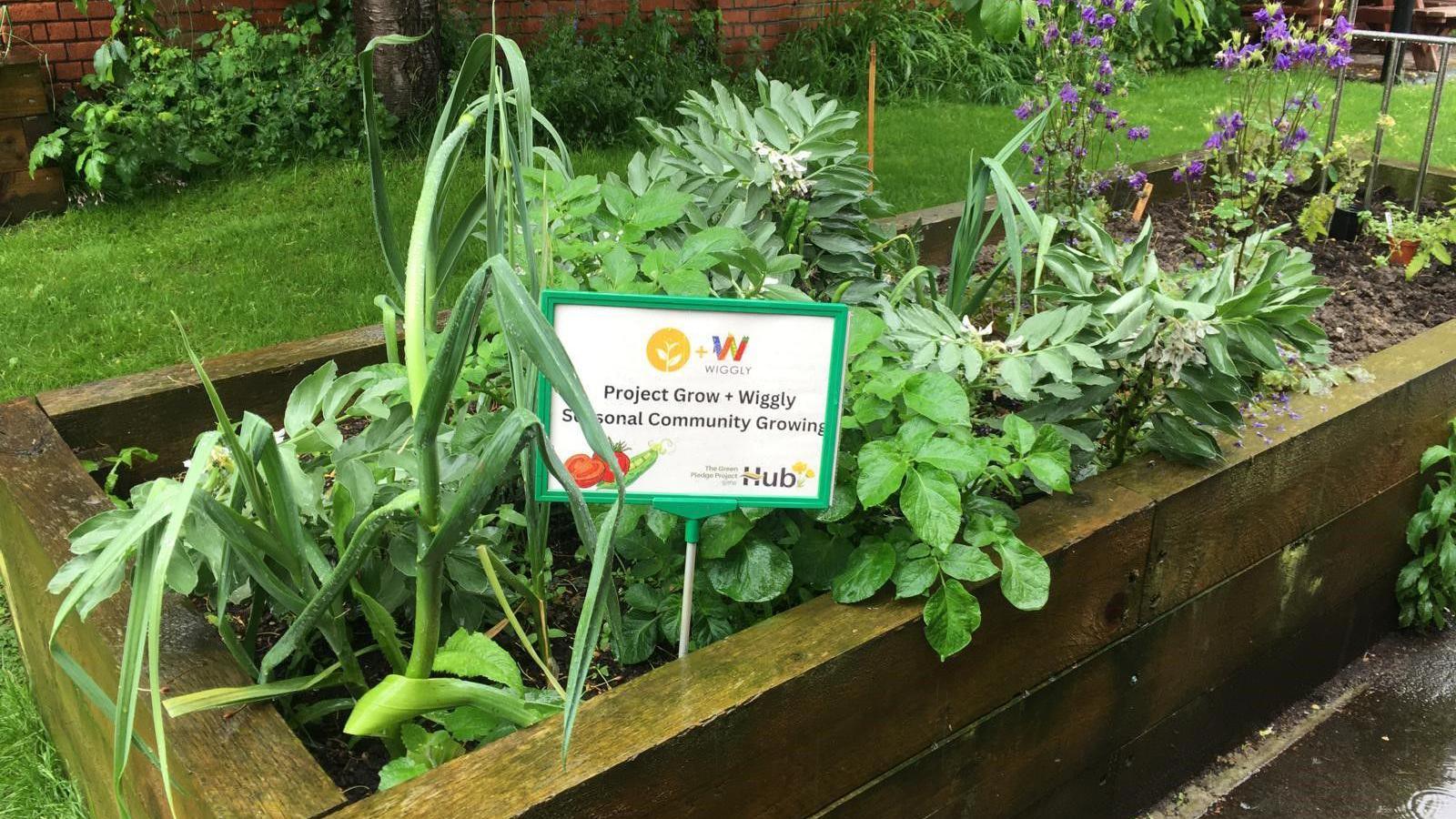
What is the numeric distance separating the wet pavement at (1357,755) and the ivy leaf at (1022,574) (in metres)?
1.01

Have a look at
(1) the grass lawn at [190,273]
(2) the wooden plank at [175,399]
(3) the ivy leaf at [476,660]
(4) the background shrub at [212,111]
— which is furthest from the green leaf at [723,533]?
(4) the background shrub at [212,111]

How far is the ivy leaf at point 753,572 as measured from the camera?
173 cm

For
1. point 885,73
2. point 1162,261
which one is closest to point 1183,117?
point 885,73

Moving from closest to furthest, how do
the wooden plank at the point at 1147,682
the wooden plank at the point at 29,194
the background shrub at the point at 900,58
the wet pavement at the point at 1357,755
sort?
the wooden plank at the point at 1147,682
the wet pavement at the point at 1357,755
the wooden plank at the point at 29,194
the background shrub at the point at 900,58

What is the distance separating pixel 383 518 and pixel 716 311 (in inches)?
19.5

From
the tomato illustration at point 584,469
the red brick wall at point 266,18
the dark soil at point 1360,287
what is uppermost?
the red brick wall at point 266,18

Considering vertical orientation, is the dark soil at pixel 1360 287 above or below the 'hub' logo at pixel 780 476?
below

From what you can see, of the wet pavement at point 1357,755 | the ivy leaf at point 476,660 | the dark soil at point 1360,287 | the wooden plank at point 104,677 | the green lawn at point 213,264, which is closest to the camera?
the wooden plank at point 104,677

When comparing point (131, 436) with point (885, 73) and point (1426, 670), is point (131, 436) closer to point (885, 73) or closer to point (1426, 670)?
point (1426, 670)

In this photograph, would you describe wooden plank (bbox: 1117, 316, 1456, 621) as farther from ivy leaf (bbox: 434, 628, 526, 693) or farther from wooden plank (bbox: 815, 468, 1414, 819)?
ivy leaf (bbox: 434, 628, 526, 693)

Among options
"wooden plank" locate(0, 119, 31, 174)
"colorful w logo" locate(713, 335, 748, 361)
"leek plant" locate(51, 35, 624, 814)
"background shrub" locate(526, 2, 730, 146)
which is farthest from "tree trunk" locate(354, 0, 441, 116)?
"colorful w logo" locate(713, 335, 748, 361)

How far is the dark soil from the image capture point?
11.0 feet

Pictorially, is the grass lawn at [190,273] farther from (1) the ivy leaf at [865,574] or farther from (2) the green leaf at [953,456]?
(2) the green leaf at [953,456]

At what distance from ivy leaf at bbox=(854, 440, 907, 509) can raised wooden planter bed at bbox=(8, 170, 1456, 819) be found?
19cm
